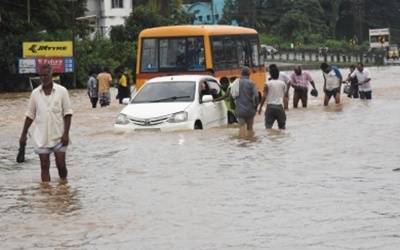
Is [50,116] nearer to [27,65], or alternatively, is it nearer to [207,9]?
[27,65]

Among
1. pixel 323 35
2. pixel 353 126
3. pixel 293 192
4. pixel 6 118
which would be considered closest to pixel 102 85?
pixel 6 118

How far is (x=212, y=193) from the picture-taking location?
1087cm

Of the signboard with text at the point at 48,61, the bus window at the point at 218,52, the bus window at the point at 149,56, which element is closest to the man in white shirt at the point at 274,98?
the bus window at the point at 218,52

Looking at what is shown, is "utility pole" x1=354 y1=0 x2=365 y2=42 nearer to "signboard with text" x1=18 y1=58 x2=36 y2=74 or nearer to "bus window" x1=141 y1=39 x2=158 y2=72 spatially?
"signboard with text" x1=18 y1=58 x2=36 y2=74

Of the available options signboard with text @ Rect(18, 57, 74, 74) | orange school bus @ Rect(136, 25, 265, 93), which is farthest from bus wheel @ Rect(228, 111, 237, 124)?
signboard with text @ Rect(18, 57, 74, 74)

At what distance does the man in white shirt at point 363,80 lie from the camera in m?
29.0

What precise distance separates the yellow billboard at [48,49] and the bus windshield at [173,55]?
25.2 metres

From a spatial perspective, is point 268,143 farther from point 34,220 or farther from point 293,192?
point 34,220

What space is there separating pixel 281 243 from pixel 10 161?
8.96m

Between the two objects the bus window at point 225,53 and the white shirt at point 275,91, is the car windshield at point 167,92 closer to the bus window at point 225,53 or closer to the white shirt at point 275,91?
the white shirt at point 275,91

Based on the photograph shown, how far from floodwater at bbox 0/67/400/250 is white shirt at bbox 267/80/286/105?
708 millimetres

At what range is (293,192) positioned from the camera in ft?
35.2

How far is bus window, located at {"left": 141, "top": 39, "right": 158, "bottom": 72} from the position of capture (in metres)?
26.1

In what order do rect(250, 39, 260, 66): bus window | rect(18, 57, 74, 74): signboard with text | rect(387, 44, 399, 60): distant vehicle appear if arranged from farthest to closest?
rect(387, 44, 399, 60): distant vehicle
rect(18, 57, 74, 74): signboard with text
rect(250, 39, 260, 66): bus window
